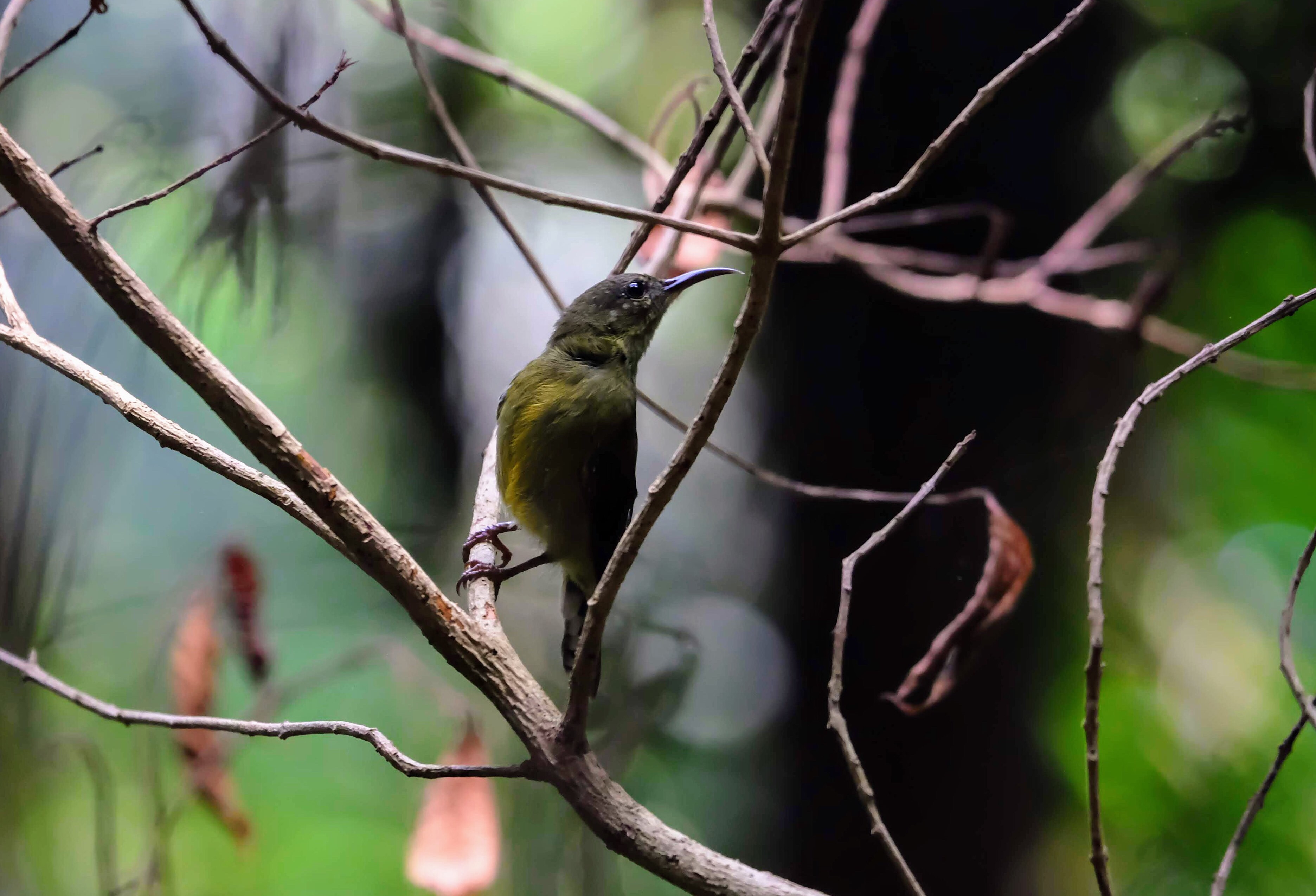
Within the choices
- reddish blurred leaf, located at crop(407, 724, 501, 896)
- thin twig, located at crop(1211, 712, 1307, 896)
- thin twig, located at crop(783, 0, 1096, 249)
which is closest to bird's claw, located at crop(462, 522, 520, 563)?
reddish blurred leaf, located at crop(407, 724, 501, 896)

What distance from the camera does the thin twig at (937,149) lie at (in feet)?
2.51

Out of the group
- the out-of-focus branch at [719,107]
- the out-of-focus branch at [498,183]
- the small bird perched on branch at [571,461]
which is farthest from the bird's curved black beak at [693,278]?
the out-of-focus branch at [498,183]

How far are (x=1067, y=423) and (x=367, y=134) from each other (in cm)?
189

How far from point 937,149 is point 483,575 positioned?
981 millimetres

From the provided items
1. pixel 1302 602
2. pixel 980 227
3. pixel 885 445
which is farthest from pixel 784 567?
pixel 1302 602

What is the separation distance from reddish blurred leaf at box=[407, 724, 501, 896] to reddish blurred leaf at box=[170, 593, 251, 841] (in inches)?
17.0

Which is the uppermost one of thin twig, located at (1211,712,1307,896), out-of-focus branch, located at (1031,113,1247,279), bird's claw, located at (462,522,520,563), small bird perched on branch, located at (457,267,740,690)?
out-of-focus branch, located at (1031,113,1247,279)

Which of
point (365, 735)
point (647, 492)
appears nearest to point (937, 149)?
point (647, 492)

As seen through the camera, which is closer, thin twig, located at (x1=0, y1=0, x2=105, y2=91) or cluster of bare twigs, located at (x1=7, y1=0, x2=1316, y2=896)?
cluster of bare twigs, located at (x1=7, y1=0, x2=1316, y2=896)

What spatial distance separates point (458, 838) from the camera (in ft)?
6.51

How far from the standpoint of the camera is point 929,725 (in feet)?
6.58

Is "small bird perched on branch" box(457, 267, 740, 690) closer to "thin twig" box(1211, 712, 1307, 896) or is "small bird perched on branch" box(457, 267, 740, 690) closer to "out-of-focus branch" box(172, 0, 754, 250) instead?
"out-of-focus branch" box(172, 0, 754, 250)

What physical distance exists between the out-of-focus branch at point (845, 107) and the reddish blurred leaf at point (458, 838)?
4.81 feet

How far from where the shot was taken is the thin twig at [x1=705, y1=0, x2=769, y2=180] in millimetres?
793
